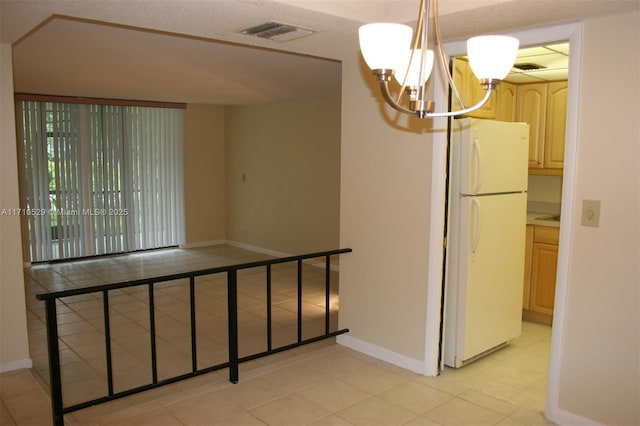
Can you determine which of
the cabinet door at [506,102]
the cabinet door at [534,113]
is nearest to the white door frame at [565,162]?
Answer: the cabinet door at [506,102]

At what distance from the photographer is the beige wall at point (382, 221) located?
341 centimetres

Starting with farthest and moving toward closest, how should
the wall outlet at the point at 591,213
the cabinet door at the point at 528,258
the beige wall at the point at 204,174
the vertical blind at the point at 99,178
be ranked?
the beige wall at the point at 204,174 < the vertical blind at the point at 99,178 < the cabinet door at the point at 528,258 < the wall outlet at the point at 591,213

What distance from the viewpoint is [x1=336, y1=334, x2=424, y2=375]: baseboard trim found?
348 cm

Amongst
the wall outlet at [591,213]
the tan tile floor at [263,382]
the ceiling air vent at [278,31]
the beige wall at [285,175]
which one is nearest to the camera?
the wall outlet at [591,213]

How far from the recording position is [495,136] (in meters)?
3.57

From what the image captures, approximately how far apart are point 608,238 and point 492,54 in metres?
1.39

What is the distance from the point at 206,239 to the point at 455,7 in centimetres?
669

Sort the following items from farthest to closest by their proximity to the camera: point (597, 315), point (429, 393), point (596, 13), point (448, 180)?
point (448, 180) < point (429, 393) < point (597, 315) < point (596, 13)

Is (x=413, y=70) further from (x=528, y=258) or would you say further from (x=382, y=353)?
(x=528, y=258)

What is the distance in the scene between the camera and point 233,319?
324 cm

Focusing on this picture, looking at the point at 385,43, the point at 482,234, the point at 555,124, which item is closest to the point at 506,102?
the point at 555,124

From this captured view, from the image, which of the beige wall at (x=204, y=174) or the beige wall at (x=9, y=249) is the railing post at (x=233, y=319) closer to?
the beige wall at (x=9, y=249)

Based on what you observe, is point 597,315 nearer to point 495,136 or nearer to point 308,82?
point 495,136

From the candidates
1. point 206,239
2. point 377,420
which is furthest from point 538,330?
point 206,239
